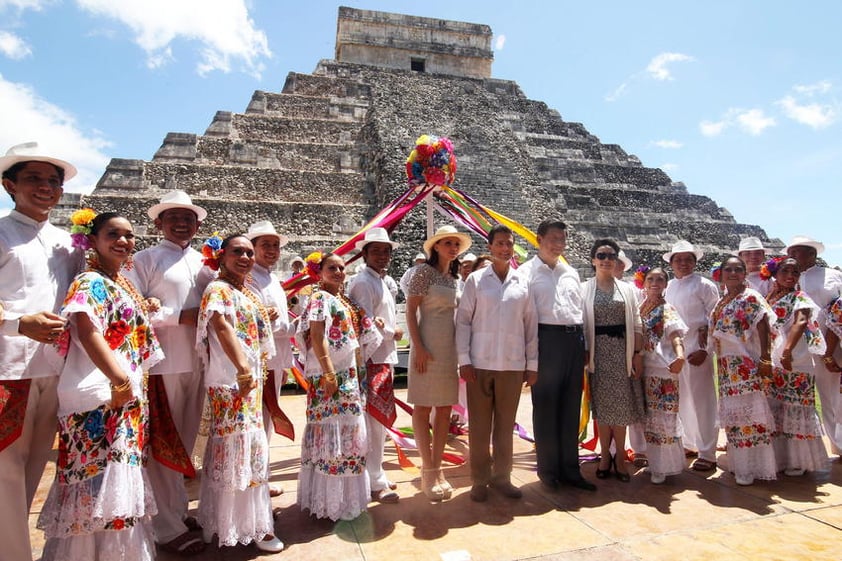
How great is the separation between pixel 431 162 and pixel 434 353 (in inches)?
89.1

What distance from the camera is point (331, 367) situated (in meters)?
3.25

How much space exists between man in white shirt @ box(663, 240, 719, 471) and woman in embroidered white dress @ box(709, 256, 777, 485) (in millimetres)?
259

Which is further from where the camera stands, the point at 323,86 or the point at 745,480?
the point at 323,86

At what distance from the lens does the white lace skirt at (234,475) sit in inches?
108

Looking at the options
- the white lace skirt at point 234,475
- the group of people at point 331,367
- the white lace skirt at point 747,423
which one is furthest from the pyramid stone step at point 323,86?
the white lace skirt at point 234,475

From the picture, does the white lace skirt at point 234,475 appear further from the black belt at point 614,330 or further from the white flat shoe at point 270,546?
the black belt at point 614,330

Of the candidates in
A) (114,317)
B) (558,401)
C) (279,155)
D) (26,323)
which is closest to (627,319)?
(558,401)

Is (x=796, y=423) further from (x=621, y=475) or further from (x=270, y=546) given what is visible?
(x=270, y=546)

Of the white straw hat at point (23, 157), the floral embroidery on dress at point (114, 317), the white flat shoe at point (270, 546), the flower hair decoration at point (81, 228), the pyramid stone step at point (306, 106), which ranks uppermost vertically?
the pyramid stone step at point (306, 106)

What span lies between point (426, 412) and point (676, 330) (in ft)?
6.89

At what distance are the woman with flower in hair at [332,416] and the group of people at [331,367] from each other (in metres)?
0.01

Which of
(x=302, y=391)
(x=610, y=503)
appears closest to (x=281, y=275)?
(x=302, y=391)

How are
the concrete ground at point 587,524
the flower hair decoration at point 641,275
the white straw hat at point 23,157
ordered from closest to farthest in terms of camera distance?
the white straw hat at point 23,157 < the concrete ground at point 587,524 < the flower hair decoration at point 641,275

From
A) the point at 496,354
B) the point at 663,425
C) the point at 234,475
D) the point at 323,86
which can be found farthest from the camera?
the point at 323,86
